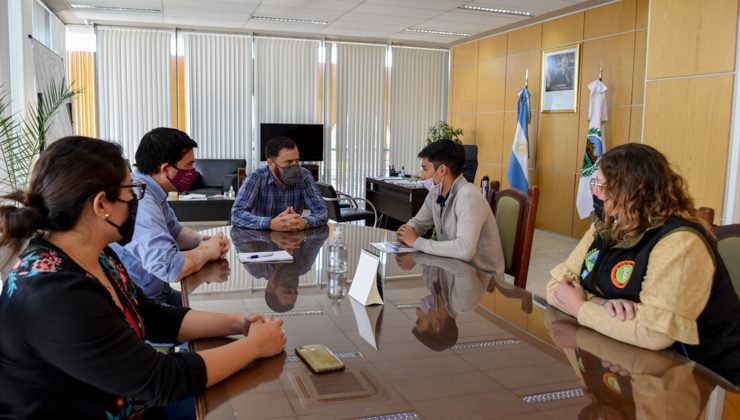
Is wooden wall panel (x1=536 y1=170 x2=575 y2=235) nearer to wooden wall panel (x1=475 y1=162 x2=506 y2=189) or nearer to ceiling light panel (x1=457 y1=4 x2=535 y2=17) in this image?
wooden wall panel (x1=475 y1=162 x2=506 y2=189)

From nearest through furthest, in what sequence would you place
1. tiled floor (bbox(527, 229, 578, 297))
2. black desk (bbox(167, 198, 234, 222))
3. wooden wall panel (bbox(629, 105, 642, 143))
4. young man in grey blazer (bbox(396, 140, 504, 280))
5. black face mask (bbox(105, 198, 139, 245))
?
black face mask (bbox(105, 198, 139, 245)) < young man in grey blazer (bbox(396, 140, 504, 280)) < tiled floor (bbox(527, 229, 578, 297)) < black desk (bbox(167, 198, 234, 222)) < wooden wall panel (bbox(629, 105, 642, 143))

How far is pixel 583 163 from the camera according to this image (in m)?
7.17

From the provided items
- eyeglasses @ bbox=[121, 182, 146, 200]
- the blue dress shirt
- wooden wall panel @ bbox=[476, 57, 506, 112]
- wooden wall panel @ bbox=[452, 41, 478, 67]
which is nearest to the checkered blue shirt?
the blue dress shirt

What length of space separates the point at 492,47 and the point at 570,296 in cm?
799

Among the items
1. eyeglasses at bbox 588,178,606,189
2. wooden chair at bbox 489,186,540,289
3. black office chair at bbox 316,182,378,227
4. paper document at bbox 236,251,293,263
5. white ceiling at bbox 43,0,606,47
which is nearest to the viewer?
eyeglasses at bbox 588,178,606,189

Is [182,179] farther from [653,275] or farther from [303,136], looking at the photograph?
[303,136]

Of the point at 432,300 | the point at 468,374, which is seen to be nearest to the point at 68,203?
the point at 468,374

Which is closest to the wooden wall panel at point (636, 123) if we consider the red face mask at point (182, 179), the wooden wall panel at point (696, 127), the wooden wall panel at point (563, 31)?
the wooden wall panel at point (563, 31)

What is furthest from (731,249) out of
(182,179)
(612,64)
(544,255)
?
(612,64)

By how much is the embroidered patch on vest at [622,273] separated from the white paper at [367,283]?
0.73 meters

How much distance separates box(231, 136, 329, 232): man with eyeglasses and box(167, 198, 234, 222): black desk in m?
2.25

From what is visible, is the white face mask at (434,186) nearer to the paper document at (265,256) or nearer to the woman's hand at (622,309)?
the paper document at (265,256)

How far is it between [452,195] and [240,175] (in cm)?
351

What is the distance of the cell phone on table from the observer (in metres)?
1.33
